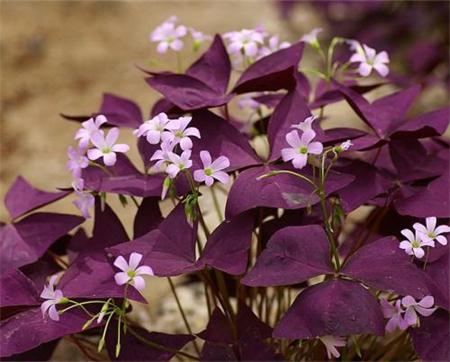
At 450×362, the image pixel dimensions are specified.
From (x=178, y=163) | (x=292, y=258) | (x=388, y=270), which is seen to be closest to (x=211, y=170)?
(x=178, y=163)


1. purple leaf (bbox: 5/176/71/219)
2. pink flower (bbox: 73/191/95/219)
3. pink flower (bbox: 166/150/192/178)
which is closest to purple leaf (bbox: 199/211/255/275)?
pink flower (bbox: 166/150/192/178)

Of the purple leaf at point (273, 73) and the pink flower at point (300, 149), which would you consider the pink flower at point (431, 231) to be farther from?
the purple leaf at point (273, 73)

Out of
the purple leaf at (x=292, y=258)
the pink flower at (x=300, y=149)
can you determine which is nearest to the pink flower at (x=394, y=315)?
the purple leaf at (x=292, y=258)

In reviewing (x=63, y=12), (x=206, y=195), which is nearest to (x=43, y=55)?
(x=63, y=12)

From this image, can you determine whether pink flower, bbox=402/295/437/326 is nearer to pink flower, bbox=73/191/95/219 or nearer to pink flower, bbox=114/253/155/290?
pink flower, bbox=114/253/155/290

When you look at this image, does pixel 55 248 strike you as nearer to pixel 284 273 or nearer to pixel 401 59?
pixel 284 273

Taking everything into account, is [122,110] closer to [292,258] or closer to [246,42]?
[246,42]
